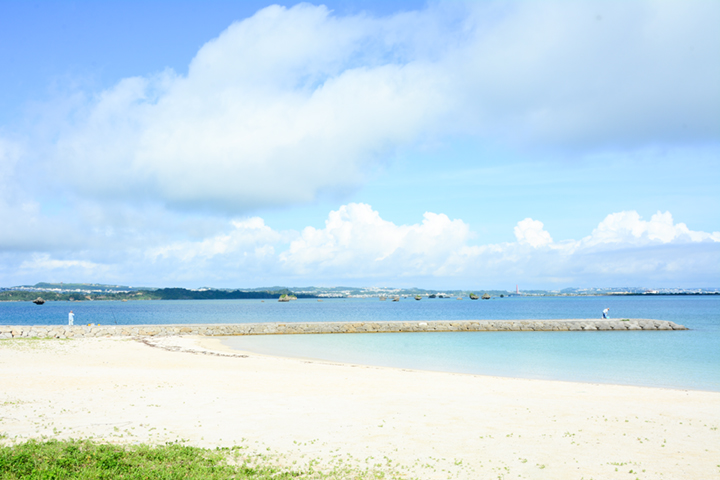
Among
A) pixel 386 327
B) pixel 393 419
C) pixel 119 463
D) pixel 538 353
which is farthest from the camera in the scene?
pixel 386 327

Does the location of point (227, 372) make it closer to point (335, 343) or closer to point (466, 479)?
point (466, 479)

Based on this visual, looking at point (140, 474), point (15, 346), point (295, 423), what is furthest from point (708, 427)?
point (15, 346)

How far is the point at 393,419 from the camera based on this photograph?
42.2 feet

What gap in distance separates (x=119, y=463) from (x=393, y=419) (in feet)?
21.9

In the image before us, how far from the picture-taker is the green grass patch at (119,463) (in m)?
7.68

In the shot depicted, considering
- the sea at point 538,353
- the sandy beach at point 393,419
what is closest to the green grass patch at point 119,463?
the sandy beach at point 393,419

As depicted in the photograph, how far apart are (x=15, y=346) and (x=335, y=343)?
21793mm

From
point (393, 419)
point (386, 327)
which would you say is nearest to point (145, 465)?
point (393, 419)

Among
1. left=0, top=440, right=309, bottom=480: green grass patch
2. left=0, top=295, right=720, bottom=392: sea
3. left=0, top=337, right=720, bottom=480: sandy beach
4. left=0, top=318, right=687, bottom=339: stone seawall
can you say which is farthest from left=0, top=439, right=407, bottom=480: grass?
left=0, top=318, right=687, bottom=339: stone seawall

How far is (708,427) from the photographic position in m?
12.5

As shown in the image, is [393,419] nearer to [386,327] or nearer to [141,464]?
[141,464]

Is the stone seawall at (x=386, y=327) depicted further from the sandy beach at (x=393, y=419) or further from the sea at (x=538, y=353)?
the sandy beach at (x=393, y=419)

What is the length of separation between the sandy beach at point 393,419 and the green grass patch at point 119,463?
86 cm

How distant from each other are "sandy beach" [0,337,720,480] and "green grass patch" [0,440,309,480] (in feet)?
2.83
